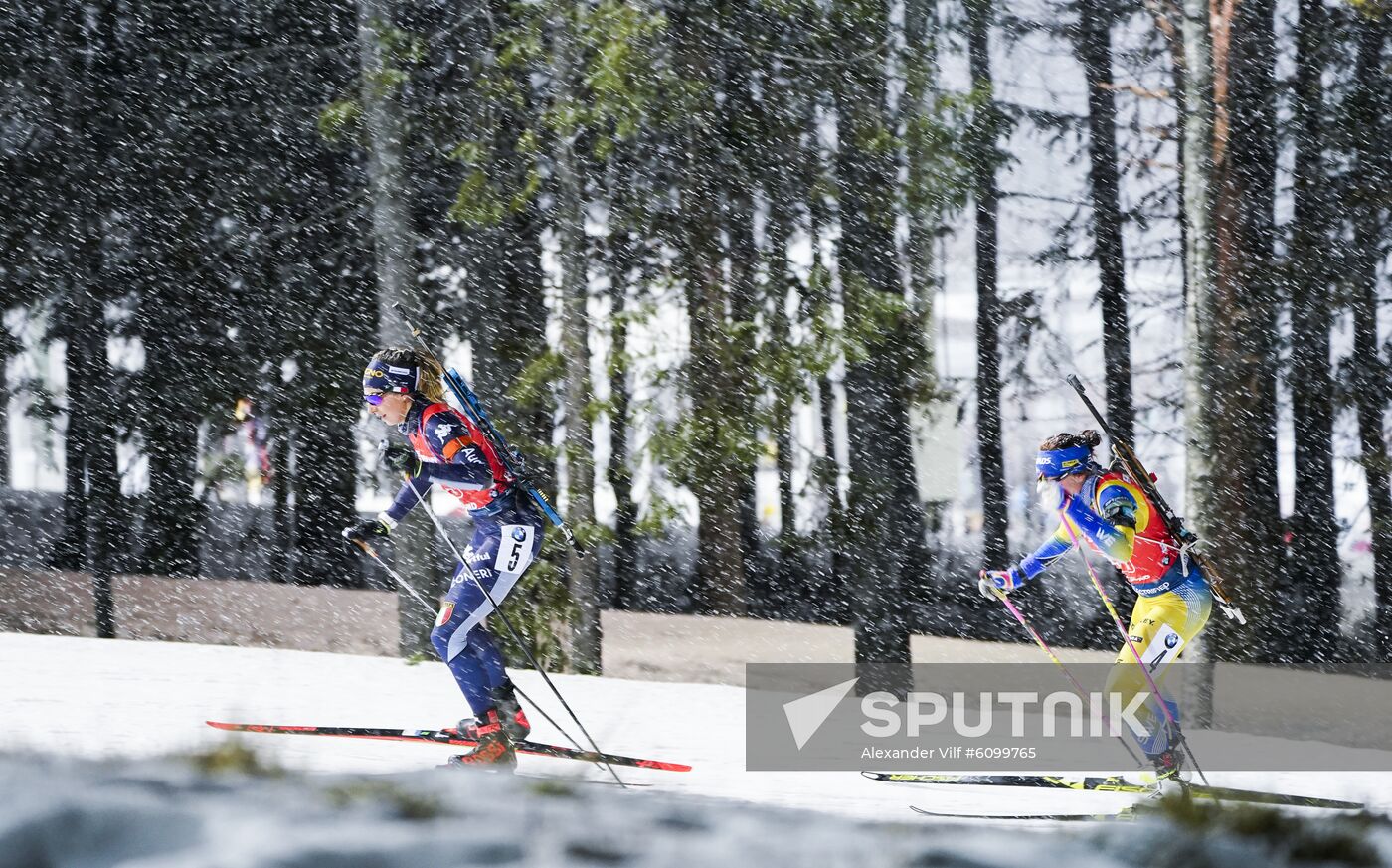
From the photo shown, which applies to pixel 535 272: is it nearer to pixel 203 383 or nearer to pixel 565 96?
pixel 565 96

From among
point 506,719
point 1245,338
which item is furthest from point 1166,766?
point 1245,338

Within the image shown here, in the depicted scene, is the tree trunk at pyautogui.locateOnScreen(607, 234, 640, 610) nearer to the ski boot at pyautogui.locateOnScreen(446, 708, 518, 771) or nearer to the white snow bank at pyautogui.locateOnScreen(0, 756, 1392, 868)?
the ski boot at pyautogui.locateOnScreen(446, 708, 518, 771)

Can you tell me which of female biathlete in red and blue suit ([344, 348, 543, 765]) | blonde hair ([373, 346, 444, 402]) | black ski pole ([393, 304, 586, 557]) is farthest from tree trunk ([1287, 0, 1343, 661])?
blonde hair ([373, 346, 444, 402])

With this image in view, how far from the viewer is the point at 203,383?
1536 cm

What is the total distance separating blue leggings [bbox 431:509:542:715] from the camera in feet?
20.5

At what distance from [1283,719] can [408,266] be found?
9231 mm

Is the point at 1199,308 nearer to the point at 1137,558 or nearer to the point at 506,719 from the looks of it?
the point at 1137,558

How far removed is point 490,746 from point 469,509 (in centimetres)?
114

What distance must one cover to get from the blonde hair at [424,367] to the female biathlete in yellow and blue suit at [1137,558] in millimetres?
2947

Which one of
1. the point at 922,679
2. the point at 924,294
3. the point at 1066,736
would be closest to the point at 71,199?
the point at 924,294

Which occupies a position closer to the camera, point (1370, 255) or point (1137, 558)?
point (1137, 558)

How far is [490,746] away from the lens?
6.23 meters

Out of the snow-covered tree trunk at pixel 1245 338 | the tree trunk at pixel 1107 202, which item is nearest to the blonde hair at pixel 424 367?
the snow-covered tree trunk at pixel 1245 338

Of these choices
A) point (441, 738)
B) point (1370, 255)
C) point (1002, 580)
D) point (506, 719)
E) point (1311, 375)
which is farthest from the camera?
point (1311, 375)
